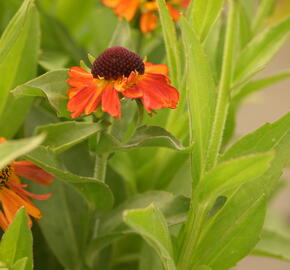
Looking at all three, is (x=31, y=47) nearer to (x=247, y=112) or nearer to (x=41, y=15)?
Result: (x=41, y=15)

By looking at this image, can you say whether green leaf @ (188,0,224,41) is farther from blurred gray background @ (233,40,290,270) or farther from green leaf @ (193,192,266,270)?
blurred gray background @ (233,40,290,270)

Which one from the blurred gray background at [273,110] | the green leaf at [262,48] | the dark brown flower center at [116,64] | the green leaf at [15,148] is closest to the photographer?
the green leaf at [15,148]

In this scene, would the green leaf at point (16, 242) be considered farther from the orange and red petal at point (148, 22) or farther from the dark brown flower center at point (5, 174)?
the orange and red petal at point (148, 22)

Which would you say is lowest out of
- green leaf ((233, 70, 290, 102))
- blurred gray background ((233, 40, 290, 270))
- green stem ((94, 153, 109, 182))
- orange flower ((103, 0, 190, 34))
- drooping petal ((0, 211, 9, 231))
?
blurred gray background ((233, 40, 290, 270))

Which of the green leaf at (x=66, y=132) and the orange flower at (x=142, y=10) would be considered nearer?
the green leaf at (x=66, y=132)

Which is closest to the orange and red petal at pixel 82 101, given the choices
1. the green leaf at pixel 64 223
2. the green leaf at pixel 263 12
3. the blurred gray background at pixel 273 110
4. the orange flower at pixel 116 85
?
the orange flower at pixel 116 85

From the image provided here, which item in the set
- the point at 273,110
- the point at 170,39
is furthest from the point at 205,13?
the point at 273,110

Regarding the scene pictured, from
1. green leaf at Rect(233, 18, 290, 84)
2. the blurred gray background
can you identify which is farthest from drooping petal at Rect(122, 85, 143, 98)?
the blurred gray background
